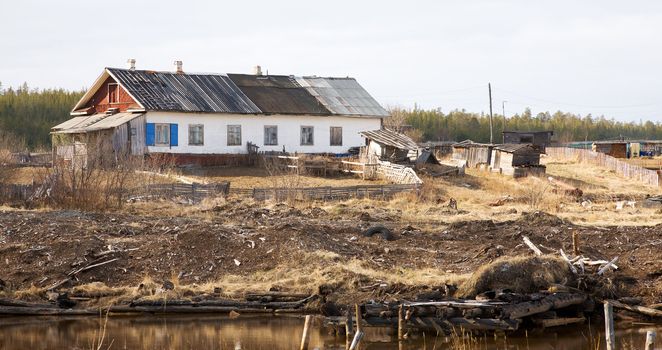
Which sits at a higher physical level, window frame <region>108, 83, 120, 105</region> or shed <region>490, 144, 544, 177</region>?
window frame <region>108, 83, 120, 105</region>

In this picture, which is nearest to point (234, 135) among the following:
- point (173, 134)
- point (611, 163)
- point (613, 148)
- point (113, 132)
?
point (173, 134)

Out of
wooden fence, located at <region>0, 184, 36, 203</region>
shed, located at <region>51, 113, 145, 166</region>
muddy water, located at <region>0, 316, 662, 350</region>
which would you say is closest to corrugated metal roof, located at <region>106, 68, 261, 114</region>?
shed, located at <region>51, 113, 145, 166</region>

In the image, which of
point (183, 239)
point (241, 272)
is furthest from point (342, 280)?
point (183, 239)

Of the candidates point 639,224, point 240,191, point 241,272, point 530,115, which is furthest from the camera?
point 530,115

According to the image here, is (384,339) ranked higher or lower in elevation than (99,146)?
lower

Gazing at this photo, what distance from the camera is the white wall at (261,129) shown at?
1810 inches

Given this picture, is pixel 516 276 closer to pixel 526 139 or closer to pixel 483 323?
pixel 483 323

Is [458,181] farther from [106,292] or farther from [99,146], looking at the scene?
[106,292]

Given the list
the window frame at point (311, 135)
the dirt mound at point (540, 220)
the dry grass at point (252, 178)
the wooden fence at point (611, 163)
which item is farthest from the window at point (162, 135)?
the wooden fence at point (611, 163)

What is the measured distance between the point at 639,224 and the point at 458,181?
14824 millimetres

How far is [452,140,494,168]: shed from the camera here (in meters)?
50.0

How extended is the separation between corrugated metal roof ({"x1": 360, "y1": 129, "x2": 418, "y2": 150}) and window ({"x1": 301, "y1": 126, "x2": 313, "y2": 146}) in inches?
119

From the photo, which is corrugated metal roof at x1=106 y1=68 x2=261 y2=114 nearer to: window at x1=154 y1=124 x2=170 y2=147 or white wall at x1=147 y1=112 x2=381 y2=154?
white wall at x1=147 y1=112 x2=381 y2=154

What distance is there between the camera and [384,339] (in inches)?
678
